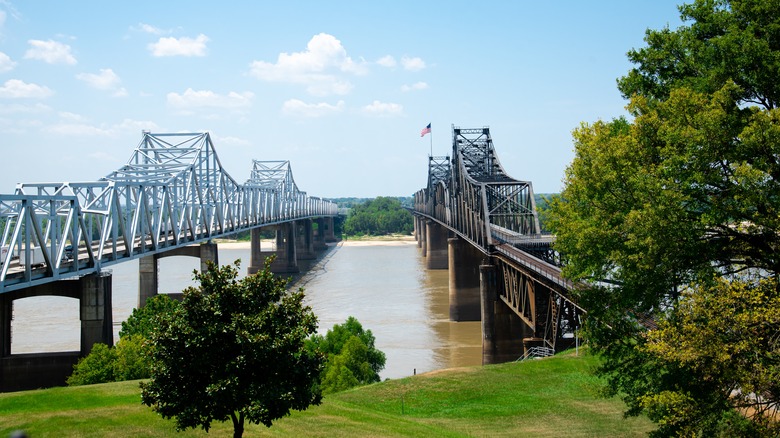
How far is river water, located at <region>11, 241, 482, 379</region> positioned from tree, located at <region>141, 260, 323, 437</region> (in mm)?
24943

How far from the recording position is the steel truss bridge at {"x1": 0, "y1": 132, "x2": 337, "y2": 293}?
101 feet

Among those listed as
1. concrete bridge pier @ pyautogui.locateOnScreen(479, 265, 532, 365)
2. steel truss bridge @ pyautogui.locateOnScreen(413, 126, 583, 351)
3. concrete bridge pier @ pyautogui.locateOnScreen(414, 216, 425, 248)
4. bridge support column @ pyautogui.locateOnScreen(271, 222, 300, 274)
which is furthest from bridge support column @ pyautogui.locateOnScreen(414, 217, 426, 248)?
concrete bridge pier @ pyautogui.locateOnScreen(479, 265, 532, 365)

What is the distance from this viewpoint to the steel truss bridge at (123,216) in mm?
30641

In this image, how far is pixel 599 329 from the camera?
1856 cm

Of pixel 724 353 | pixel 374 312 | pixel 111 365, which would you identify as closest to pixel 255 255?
pixel 374 312

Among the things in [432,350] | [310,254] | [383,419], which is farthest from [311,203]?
[383,419]

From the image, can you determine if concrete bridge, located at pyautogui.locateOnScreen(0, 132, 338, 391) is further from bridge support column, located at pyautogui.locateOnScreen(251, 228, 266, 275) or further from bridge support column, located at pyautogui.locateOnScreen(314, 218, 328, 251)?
bridge support column, located at pyautogui.locateOnScreen(314, 218, 328, 251)

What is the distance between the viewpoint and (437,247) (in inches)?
4350

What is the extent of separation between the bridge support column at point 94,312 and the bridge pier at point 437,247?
7634 cm

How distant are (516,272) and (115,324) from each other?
107 feet

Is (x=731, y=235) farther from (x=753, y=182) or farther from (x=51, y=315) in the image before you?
(x=51, y=315)

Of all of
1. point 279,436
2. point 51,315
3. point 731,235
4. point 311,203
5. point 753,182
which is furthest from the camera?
point 311,203

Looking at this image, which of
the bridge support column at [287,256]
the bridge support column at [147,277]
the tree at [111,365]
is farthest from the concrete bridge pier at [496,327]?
the bridge support column at [287,256]

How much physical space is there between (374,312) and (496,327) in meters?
21.2
